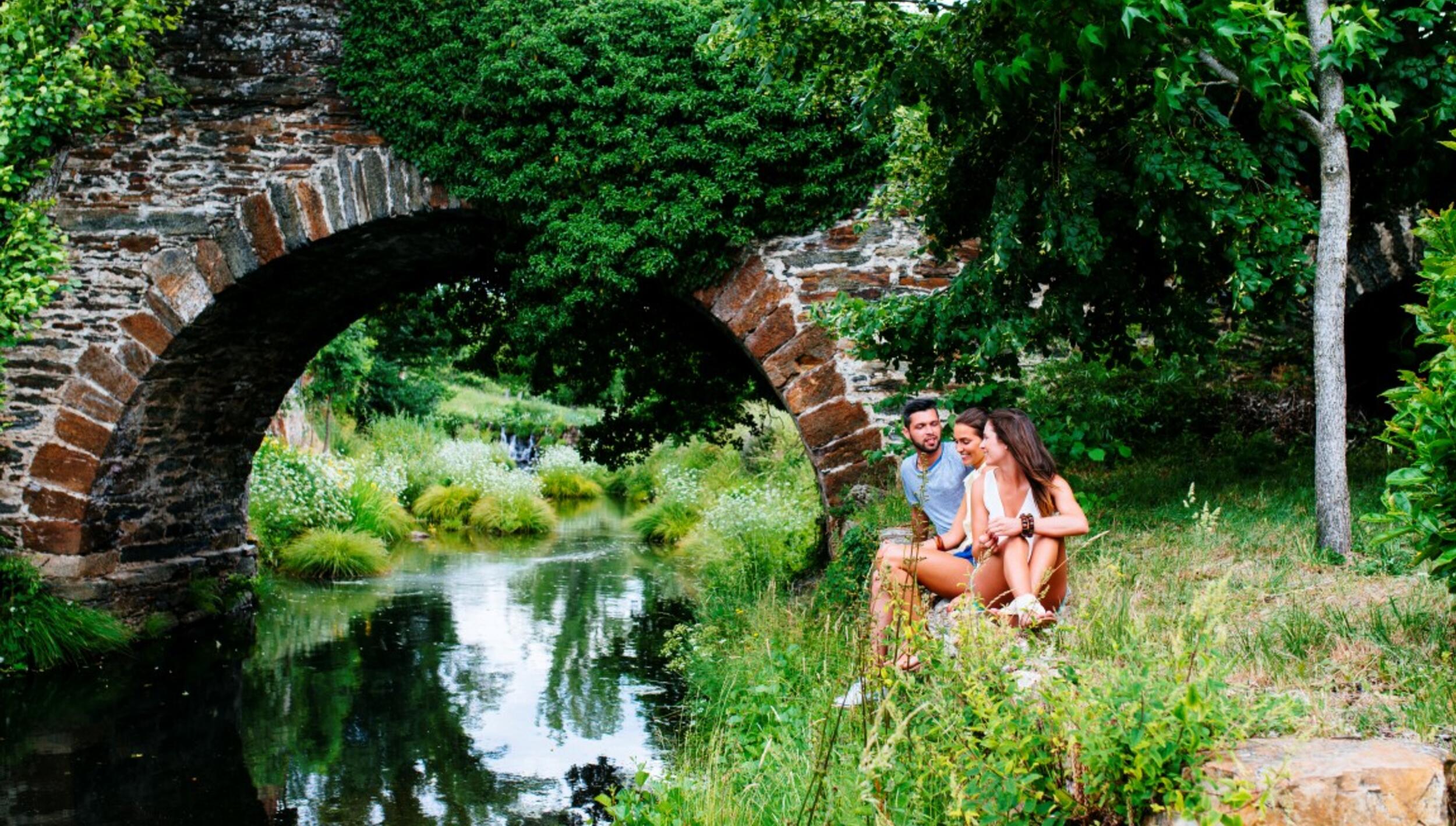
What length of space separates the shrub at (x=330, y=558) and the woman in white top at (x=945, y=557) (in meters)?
8.61

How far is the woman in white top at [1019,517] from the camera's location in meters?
3.73

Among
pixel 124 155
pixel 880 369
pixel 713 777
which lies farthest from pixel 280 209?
pixel 713 777

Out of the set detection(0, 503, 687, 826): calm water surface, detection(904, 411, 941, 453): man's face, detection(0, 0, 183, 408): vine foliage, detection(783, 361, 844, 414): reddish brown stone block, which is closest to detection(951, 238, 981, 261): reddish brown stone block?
detection(783, 361, 844, 414): reddish brown stone block

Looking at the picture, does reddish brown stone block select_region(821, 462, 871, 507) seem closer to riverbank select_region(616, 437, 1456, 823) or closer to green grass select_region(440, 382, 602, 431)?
riverbank select_region(616, 437, 1456, 823)

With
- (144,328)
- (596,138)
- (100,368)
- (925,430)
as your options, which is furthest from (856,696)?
(100,368)

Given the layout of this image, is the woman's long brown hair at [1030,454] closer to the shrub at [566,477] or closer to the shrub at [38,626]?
the shrub at [38,626]

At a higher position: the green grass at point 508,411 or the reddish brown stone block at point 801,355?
the green grass at point 508,411

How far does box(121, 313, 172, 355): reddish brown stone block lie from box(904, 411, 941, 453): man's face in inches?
226

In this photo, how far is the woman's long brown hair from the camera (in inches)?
153

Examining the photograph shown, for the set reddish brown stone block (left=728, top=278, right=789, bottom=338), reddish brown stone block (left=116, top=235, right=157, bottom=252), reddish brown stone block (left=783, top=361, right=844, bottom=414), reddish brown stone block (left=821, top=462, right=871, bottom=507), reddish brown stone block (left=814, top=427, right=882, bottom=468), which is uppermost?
reddish brown stone block (left=116, top=235, right=157, bottom=252)

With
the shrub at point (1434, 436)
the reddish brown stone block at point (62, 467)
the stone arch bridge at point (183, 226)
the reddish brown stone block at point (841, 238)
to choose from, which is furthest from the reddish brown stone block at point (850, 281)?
the reddish brown stone block at point (62, 467)

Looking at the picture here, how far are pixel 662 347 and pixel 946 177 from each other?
12.3 ft

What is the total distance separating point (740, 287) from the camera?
719 cm

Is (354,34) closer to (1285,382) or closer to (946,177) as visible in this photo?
(946,177)
